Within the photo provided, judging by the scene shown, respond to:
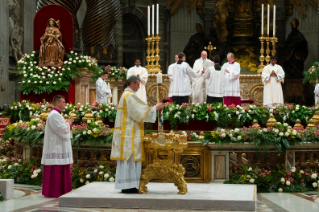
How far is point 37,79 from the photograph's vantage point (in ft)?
42.3

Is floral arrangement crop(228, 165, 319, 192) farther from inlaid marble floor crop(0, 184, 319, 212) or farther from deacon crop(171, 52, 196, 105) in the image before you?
deacon crop(171, 52, 196, 105)

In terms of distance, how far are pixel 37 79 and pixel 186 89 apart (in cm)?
385

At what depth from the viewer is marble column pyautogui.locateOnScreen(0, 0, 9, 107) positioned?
17438mm

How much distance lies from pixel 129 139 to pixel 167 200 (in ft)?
3.42

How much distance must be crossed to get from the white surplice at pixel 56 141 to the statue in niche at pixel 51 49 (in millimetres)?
5249

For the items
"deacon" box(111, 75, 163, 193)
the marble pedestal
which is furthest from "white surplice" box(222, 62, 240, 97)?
"deacon" box(111, 75, 163, 193)

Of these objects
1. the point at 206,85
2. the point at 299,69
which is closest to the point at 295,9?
the point at 299,69

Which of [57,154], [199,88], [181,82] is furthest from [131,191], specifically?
[199,88]

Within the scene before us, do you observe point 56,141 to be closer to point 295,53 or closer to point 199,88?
point 199,88

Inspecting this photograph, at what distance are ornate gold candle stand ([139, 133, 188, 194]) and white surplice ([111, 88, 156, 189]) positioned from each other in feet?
0.40

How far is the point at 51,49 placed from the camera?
514 inches

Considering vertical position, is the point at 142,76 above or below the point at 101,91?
above

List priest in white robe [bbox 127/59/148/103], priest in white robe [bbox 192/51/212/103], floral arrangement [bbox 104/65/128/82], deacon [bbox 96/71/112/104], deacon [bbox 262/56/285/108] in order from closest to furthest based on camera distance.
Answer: priest in white robe [bbox 192/51/212/103] < deacon [bbox 262/56/285/108] < deacon [bbox 96/71/112/104] < priest in white robe [bbox 127/59/148/103] < floral arrangement [bbox 104/65/128/82]

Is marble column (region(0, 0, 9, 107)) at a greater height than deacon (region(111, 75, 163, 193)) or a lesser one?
greater
